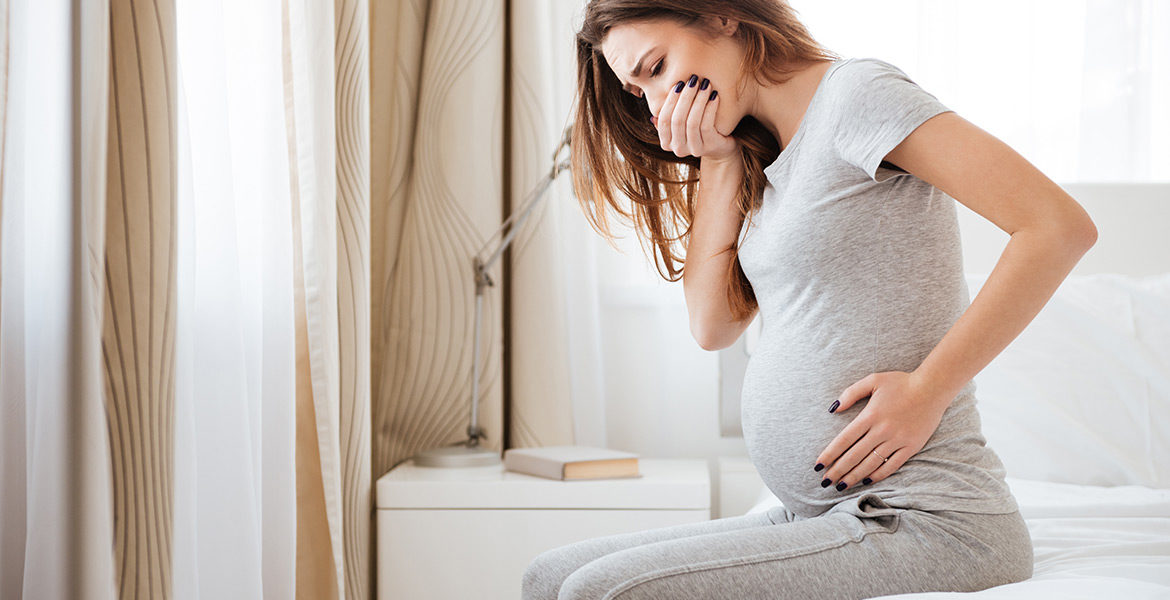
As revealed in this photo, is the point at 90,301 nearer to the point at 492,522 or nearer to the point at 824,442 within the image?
the point at 824,442

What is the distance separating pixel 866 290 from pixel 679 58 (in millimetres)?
361

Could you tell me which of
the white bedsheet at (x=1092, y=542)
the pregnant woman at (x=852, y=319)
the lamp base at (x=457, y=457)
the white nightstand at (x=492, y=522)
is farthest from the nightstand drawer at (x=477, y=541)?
the pregnant woman at (x=852, y=319)

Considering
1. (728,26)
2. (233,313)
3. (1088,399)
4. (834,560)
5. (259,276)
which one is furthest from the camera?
(1088,399)

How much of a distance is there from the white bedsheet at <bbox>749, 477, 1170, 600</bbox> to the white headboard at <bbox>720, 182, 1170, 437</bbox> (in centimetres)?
55

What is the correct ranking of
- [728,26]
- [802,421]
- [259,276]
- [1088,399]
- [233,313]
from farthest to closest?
[1088,399]
[259,276]
[233,313]
[728,26]
[802,421]

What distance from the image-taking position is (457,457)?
1749 millimetres

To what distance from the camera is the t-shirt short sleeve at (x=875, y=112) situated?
82cm

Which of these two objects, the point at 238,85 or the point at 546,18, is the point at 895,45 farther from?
the point at 238,85

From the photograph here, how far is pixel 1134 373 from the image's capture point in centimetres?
153

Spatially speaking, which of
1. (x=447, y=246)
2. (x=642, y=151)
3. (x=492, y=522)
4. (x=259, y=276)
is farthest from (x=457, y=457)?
(x=642, y=151)

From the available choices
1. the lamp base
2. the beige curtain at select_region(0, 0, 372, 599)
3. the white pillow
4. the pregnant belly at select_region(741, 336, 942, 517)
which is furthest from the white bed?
the beige curtain at select_region(0, 0, 372, 599)

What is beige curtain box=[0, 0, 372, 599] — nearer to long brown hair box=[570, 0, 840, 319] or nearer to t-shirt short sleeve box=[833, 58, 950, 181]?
long brown hair box=[570, 0, 840, 319]

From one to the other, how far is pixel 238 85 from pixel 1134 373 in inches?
58.0

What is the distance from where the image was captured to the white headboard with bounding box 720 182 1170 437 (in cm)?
187
